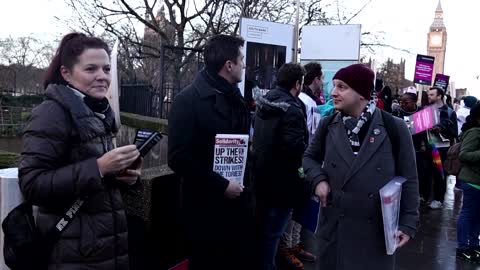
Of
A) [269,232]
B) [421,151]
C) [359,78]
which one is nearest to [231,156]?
[359,78]

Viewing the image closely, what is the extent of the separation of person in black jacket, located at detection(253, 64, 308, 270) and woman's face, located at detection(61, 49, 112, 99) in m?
1.96

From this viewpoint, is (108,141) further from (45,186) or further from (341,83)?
(341,83)

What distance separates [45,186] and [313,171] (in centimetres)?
172

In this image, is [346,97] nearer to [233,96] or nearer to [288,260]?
[233,96]

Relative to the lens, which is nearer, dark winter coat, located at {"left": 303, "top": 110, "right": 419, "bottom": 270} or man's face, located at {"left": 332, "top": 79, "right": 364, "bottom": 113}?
dark winter coat, located at {"left": 303, "top": 110, "right": 419, "bottom": 270}

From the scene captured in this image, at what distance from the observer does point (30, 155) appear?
2.01 metres

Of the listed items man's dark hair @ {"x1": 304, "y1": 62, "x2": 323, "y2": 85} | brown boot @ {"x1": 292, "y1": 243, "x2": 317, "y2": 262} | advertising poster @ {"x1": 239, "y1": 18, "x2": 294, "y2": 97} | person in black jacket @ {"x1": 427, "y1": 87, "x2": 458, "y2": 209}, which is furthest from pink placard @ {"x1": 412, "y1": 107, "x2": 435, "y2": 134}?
advertising poster @ {"x1": 239, "y1": 18, "x2": 294, "y2": 97}

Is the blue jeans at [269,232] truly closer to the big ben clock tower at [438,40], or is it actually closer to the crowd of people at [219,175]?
the crowd of people at [219,175]

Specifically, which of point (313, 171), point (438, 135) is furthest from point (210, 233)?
point (438, 135)

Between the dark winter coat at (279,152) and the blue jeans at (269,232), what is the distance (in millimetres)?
140

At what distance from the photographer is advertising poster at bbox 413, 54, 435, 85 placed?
1398 centimetres

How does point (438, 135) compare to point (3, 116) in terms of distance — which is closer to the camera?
point (438, 135)

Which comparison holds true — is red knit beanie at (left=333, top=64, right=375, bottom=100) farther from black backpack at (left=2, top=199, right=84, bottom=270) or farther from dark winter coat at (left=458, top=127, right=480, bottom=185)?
dark winter coat at (left=458, top=127, right=480, bottom=185)

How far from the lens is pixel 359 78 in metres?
3.01
